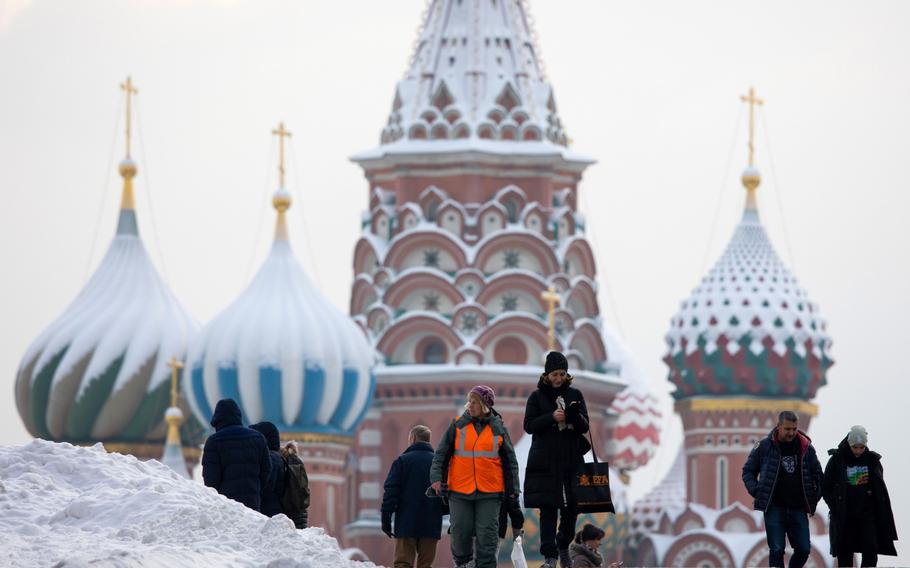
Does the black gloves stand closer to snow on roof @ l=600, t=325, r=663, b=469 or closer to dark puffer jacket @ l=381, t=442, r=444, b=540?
dark puffer jacket @ l=381, t=442, r=444, b=540

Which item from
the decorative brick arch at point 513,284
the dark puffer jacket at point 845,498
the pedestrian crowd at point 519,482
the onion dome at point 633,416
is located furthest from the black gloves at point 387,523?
the onion dome at point 633,416

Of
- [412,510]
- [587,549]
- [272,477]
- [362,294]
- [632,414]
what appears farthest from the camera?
[632,414]

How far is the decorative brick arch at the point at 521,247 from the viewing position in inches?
2185

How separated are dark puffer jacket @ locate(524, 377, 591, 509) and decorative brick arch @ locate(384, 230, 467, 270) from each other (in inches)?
1541

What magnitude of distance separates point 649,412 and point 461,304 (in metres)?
8.33

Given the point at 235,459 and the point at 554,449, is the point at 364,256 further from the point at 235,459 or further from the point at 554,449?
the point at 554,449

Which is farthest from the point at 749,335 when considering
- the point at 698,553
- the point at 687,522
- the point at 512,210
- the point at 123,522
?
the point at 123,522

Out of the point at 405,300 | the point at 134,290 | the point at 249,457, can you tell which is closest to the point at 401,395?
the point at 405,300

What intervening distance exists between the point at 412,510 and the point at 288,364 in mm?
36659

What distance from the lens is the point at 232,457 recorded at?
57.1ft

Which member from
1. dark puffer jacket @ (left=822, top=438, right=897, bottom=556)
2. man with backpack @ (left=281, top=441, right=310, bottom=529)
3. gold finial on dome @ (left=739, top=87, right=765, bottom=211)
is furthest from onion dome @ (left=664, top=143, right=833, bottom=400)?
dark puffer jacket @ (left=822, top=438, right=897, bottom=556)

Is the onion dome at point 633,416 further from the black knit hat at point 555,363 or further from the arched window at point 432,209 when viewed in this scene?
the black knit hat at point 555,363

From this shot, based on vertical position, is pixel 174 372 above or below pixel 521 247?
below

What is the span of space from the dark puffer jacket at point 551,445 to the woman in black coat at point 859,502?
1696mm
